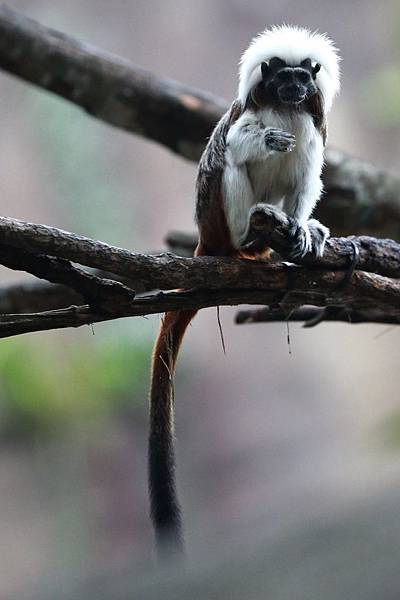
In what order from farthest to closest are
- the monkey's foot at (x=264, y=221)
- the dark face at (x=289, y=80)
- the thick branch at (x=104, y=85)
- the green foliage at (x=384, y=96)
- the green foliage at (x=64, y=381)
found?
the green foliage at (x=384, y=96) → the green foliage at (x=64, y=381) → the thick branch at (x=104, y=85) → the dark face at (x=289, y=80) → the monkey's foot at (x=264, y=221)

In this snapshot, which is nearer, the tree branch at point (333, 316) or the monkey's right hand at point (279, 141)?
the monkey's right hand at point (279, 141)

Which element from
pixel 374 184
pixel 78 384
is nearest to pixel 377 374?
pixel 78 384

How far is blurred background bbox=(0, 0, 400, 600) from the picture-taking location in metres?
8.24

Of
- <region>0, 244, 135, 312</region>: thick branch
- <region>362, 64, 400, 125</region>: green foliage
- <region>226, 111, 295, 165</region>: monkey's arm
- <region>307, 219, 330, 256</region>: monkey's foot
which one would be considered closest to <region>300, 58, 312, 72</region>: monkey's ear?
<region>226, 111, 295, 165</region>: monkey's arm

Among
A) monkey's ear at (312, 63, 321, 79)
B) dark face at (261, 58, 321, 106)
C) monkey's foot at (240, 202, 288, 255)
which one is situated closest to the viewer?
monkey's foot at (240, 202, 288, 255)

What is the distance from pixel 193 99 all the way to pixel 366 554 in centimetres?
419

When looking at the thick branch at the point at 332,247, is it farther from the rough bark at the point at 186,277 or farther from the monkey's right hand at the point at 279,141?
the monkey's right hand at the point at 279,141

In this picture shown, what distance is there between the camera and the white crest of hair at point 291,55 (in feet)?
9.35

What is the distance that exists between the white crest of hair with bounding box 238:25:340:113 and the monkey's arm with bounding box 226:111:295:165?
0.16m

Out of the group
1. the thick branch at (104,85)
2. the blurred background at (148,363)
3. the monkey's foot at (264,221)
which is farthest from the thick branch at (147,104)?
the blurred background at (148,363)

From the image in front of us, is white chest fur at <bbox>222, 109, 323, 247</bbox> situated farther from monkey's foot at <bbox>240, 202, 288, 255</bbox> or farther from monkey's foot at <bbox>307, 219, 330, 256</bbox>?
monkey's foot at <bbox>240, 202, 288, 255</bbox>

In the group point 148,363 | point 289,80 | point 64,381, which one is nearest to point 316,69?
point 289,80

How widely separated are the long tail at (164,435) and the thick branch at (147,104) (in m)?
1.98

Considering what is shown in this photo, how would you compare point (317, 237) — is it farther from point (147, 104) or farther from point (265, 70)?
point (147, 104)
